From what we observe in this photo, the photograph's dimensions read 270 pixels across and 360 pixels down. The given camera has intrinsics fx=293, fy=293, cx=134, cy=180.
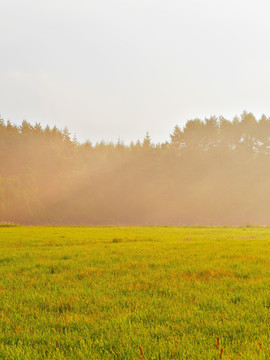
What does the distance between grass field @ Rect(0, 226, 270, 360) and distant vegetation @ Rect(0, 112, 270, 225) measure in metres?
67.0

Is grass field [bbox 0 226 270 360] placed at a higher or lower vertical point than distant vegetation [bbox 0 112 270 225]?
lower

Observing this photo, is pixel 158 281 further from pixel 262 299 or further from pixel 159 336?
pixel 159 336

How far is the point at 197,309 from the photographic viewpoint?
18.5 ft

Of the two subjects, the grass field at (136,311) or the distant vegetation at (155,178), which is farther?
the distant vegetation at (155,178)

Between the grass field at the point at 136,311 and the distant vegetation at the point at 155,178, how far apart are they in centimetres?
6704

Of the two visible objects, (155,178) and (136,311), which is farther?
(155,178)

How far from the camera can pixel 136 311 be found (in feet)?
18.2

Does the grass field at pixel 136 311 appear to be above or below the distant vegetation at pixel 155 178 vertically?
below

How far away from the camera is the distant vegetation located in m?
79.2

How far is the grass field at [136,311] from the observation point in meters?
4.17

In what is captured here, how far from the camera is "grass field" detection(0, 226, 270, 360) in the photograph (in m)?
4.17

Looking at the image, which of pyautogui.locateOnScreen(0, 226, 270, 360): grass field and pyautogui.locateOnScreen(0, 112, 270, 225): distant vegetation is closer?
pyautogui.locateOnScreen(0, 226, 270, 360): grass field

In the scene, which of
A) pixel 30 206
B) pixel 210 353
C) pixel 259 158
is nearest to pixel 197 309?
pixel 210 353

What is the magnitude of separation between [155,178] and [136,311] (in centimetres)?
8385
